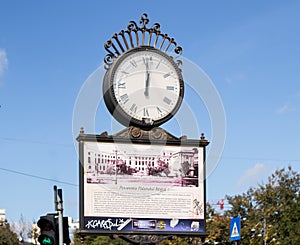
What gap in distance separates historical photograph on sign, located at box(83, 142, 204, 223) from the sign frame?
0.02 metres

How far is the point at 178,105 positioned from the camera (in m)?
12.8

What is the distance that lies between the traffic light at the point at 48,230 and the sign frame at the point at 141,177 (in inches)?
60.2

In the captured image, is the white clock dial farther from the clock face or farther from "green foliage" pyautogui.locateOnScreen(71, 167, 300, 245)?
"green foliage" pyautogui.locateOnScreen(71, 167, 300, 245)

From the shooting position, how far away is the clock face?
41.0 feet

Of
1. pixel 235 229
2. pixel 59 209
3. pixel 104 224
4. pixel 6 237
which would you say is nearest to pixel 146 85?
pixel 104 224

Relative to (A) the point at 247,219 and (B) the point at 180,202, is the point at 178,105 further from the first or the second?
(A) the point at 247,219

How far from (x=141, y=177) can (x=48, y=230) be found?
7.97ft

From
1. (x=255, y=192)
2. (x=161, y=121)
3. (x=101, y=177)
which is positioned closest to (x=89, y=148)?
(x=101, y=177)

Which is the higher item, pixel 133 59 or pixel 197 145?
pixel 133 59

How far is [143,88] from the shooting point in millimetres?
12617

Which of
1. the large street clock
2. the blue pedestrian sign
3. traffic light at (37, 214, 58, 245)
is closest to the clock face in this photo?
the large street clock

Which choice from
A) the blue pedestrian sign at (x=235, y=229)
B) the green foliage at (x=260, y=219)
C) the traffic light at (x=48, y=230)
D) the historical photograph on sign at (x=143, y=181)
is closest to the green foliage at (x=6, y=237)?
the green foliage at (x=260, y=219)

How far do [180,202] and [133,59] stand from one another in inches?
109

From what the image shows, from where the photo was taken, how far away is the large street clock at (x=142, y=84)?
12508 millimetres
